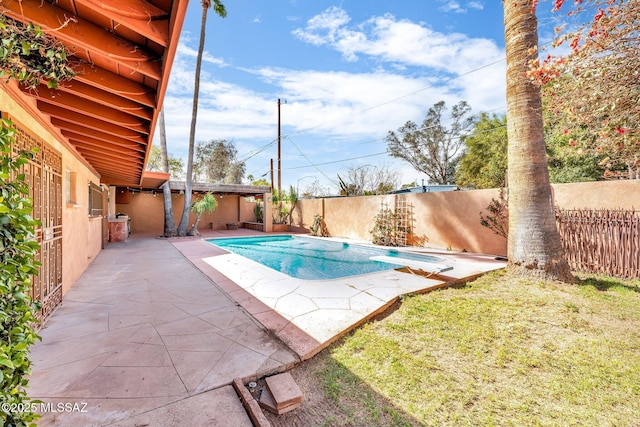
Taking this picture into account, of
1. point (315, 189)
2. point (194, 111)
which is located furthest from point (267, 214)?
point (315, 189)

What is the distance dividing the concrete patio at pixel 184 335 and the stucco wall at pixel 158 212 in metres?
12.6

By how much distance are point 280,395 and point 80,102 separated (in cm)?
423

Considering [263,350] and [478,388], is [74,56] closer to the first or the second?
[263,350]

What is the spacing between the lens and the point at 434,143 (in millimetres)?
24859

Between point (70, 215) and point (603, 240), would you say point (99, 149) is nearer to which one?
point (70, 215)

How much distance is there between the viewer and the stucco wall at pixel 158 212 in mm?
17156

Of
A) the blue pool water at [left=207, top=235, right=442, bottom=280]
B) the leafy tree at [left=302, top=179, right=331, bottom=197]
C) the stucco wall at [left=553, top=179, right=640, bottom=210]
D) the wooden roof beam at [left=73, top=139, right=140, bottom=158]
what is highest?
the leafy tree at [left=302, top=179, right=331, bottom=197]

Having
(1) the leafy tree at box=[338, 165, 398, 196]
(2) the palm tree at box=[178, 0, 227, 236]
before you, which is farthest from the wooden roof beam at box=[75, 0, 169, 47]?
(1) the leafy tree at box=[338, 165, 398, 196]

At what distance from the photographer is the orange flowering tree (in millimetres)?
2998

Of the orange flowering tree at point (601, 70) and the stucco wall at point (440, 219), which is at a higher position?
the orange flowering tree at point (601, 70)

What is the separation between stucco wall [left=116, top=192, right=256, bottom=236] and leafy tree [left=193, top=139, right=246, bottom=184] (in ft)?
35.6

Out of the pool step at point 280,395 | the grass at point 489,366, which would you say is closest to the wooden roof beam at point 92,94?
the pool step at point 280,395

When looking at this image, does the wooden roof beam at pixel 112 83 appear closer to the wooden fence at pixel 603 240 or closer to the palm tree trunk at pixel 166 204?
the wooden fence at pixel 603 240

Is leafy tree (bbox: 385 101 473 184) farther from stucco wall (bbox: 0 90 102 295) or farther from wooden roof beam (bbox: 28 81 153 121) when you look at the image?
wooden roof beam (bbox: 28 81 153 121)
